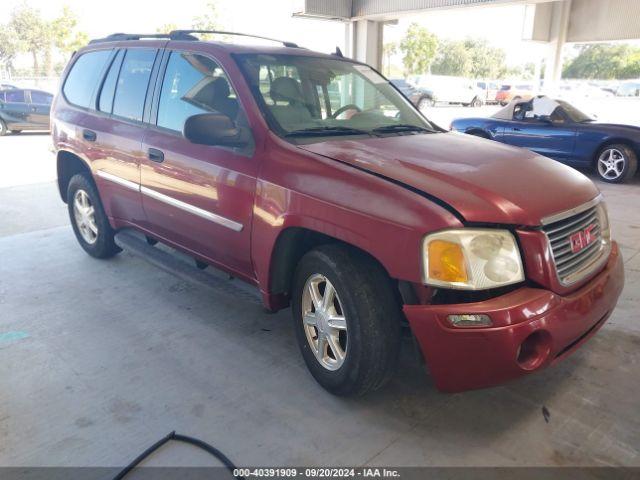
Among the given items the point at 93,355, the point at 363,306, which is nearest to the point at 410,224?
the point at 363,306

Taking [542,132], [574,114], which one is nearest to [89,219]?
[542,132]

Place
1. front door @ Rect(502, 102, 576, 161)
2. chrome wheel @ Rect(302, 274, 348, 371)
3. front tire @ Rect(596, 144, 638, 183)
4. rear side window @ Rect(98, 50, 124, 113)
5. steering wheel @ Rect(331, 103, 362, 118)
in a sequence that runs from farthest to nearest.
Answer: front door @ Rect(502, 102, 576, 161) → front tire @ Rect(596, 144, 638, 183) → rear side window @ Rect(98, 50, 124, 113) → steering wheel @ Rect(331, 103, 362, 118) → chrome wheel @ Rect(302, 274, 348, 371)

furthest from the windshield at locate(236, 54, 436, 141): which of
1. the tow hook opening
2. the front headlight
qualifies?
the tow hook opening

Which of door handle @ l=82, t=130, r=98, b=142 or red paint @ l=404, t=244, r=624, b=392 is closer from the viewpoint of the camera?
red paint @ l=404, t=244, r=624, b=392

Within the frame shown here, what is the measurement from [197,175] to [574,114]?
7974 millimetres

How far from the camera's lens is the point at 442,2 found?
41.4 feet

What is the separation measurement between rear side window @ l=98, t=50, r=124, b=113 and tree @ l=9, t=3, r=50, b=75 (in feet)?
145

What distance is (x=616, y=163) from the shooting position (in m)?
8.26

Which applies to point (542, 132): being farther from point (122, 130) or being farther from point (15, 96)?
point (15, 96)

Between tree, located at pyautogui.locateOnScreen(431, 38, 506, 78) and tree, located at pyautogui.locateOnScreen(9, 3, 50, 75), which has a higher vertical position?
tree, located at pyautogui.locateOnScreen(9, 3, 50, 75)

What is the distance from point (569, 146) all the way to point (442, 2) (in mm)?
6014

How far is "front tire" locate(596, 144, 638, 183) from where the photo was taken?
8109 mm

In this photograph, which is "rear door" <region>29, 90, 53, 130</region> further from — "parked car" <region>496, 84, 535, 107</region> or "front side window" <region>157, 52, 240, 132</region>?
"parked car" <region>496, 84, 535, 107</region>

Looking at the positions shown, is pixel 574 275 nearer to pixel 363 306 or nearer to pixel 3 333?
pixel 363 306
